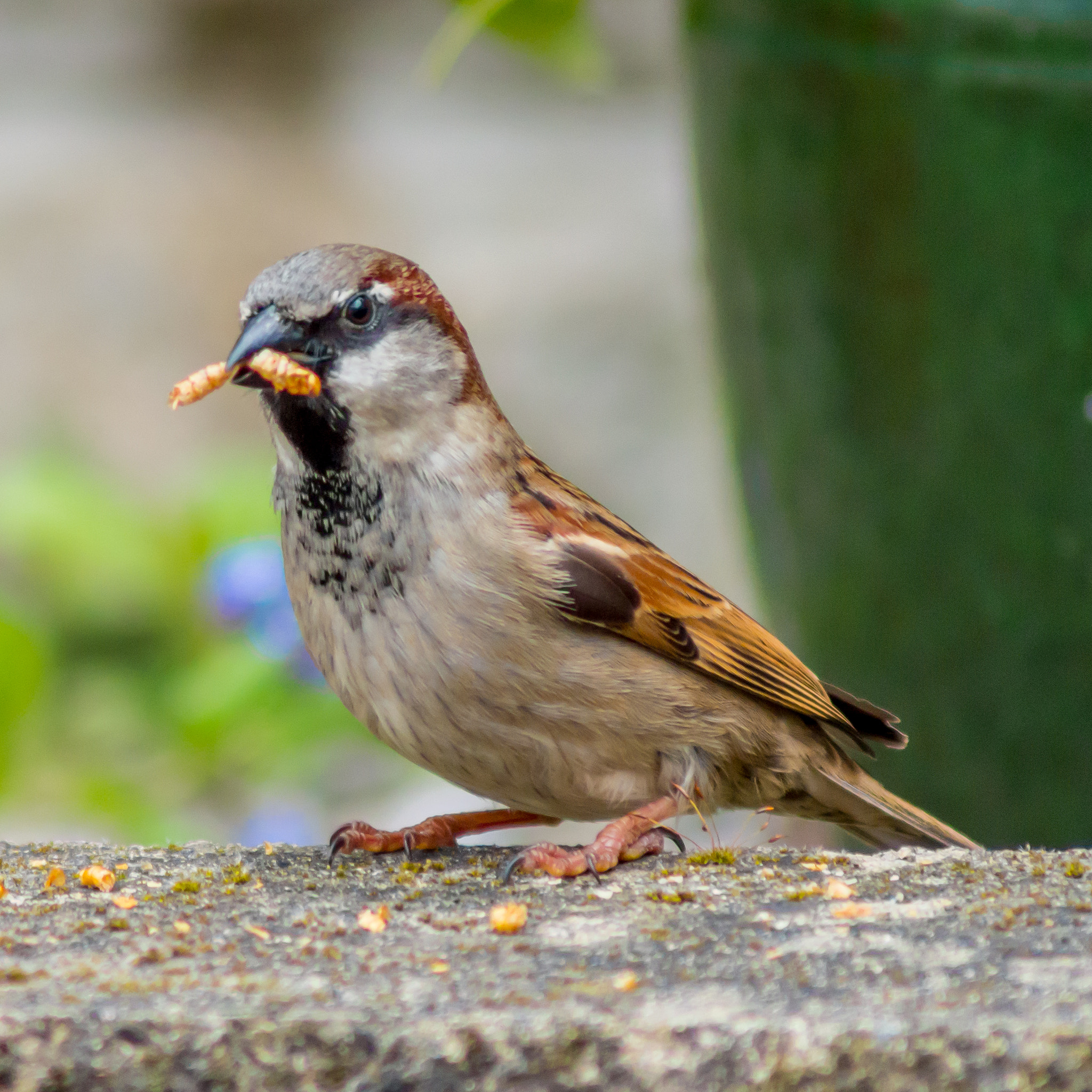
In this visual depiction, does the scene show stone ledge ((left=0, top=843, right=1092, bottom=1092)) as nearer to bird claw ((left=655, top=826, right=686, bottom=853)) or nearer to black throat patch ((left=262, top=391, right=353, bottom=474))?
bird claw ((left=655, top=826, right=686, bottom=853))

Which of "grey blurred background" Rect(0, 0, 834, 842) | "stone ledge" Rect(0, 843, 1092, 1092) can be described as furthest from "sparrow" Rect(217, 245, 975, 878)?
"grey blurred background" Rect(0, 0, 834, 842)

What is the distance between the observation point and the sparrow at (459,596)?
2.44 m

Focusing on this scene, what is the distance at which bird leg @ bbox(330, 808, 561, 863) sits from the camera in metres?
2.51

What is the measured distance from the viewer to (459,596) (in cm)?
246

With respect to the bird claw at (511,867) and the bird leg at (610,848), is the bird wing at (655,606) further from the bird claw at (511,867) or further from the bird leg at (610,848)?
the bird claw at (511,867)

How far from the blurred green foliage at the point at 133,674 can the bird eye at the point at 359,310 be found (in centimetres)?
204

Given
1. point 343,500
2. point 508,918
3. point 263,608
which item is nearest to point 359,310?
point 343,500

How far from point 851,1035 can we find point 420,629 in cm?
110

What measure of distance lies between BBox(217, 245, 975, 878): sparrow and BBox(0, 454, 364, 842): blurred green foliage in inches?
69.8

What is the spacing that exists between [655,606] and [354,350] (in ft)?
2.15

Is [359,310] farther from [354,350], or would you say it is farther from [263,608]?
[263,608]

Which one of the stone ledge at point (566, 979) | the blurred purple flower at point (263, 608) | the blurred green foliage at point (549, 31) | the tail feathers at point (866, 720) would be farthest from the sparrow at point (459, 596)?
the blurred purple flower at point (263, 608)

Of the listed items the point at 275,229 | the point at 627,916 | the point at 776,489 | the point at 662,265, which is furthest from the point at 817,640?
the point at 275,229

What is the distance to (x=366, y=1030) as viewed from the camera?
1515mm
